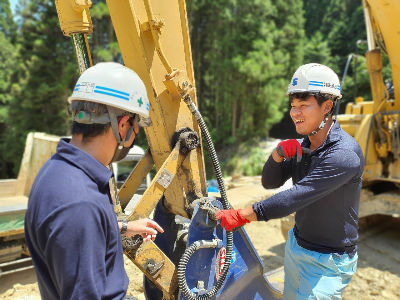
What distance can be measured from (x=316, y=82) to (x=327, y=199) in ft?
2.46

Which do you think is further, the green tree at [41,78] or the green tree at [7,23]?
the green tree at [7,23]

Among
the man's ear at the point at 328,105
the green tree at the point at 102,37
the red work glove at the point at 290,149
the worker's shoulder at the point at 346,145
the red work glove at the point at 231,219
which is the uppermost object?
the green tree at the point at 102,37

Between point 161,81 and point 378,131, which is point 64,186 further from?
point 378,131

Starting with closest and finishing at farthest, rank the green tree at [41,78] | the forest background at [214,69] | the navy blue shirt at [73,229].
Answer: the navy blue shirt at [73,229], the green tree at [41,78], the forest background at [214,69]

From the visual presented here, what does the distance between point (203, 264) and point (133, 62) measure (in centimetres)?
146

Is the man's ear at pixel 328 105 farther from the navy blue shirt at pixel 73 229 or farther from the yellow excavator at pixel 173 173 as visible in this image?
the navy blue shirt at pixel 73 229

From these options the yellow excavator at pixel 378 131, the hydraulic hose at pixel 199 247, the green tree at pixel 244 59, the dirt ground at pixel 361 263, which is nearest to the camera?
the hydraulic hose at pixel 199 247

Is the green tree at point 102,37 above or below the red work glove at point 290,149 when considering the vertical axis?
above

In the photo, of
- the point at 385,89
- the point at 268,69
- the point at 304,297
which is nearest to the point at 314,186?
the point at 304,297

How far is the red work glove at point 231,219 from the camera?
7.07ft

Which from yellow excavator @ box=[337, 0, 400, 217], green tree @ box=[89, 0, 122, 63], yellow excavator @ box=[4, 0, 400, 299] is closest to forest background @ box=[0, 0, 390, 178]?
green tree @ box=[89, 0, 122, 63]

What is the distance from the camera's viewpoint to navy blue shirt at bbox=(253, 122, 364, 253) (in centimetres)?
203

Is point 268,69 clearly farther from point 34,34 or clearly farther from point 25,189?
point 25,189

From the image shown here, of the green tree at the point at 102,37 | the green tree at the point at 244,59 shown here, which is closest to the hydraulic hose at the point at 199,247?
the green tree at the point at 102,37
